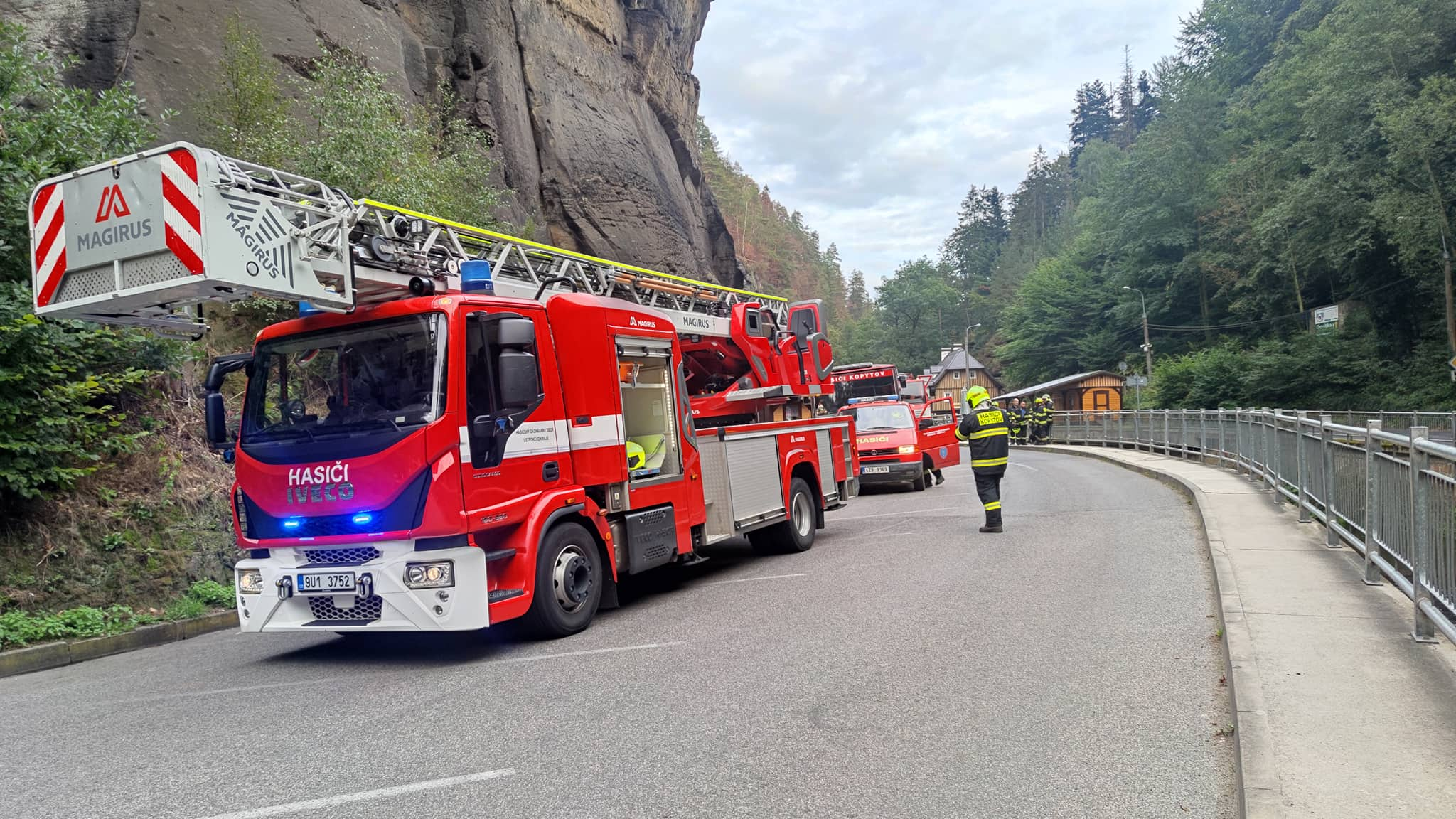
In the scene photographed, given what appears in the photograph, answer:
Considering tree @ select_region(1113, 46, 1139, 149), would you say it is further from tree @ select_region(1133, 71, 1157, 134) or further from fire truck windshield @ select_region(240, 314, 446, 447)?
fire truck windshield @ select_region(240, 314, 446, 447)

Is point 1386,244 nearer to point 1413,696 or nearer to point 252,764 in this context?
point 1413,696

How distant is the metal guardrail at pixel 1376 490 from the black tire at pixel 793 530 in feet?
17.7

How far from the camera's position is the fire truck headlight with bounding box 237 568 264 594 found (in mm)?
7086

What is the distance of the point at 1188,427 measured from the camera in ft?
71.2

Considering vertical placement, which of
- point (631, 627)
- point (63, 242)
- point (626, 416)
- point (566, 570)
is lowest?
point (631, 627)

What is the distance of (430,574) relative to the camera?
6.48m

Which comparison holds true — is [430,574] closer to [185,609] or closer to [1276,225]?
[185,609]

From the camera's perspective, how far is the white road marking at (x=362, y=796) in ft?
13.4

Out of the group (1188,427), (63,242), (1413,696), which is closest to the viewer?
(1413,696)

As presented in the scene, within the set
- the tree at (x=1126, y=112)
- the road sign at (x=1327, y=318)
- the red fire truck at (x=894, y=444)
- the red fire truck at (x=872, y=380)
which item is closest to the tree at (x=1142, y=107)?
the tree at (x=1126, y=112)

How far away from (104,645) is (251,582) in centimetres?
255

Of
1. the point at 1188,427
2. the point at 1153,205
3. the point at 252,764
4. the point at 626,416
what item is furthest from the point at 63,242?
the point at 1153,205

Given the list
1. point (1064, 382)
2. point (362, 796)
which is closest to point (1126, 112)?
point (1064, 382)

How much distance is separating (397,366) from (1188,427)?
19.7 m
